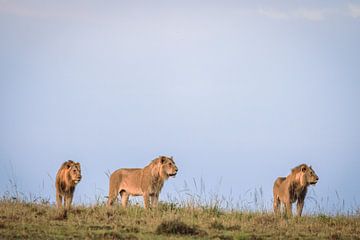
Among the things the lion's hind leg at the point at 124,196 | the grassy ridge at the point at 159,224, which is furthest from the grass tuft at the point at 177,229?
the lion's hind leg at the point at 124,196

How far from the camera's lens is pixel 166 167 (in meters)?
23.0

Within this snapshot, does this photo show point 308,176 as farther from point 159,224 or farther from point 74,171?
point 159,224

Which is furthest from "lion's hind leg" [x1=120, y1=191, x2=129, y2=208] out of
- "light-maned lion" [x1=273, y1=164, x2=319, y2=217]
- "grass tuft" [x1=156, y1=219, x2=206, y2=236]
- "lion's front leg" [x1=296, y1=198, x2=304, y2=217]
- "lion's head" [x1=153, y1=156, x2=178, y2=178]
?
"grass tuft" [x1=156, y1=219, x2=206, y2=236]

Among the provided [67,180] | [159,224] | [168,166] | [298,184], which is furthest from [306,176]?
[159,224]

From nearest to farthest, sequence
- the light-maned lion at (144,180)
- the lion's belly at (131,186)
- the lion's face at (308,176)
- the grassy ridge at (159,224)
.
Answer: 1. the grassy ridge at (159,224)
2. the lion's face at (308,176)
3. the light-maned lion at (144,180)
4. the lion's belly at (131,186)

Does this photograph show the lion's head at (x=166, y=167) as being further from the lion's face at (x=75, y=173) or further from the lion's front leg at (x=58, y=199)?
the lion's front leg at (x=58, y=199)

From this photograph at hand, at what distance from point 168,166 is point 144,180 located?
117 centimetres

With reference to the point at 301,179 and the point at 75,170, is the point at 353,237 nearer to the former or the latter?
the point at 301,179

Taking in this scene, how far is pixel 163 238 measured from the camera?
616 inches

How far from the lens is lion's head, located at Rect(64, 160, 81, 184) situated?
20766mm

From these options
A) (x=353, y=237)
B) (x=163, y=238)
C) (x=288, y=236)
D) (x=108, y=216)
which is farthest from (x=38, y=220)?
(x=353, y=237)

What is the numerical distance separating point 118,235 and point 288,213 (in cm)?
706

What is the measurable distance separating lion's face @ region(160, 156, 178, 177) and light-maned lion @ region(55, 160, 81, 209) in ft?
10.1

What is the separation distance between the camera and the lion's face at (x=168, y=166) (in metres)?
22.9
